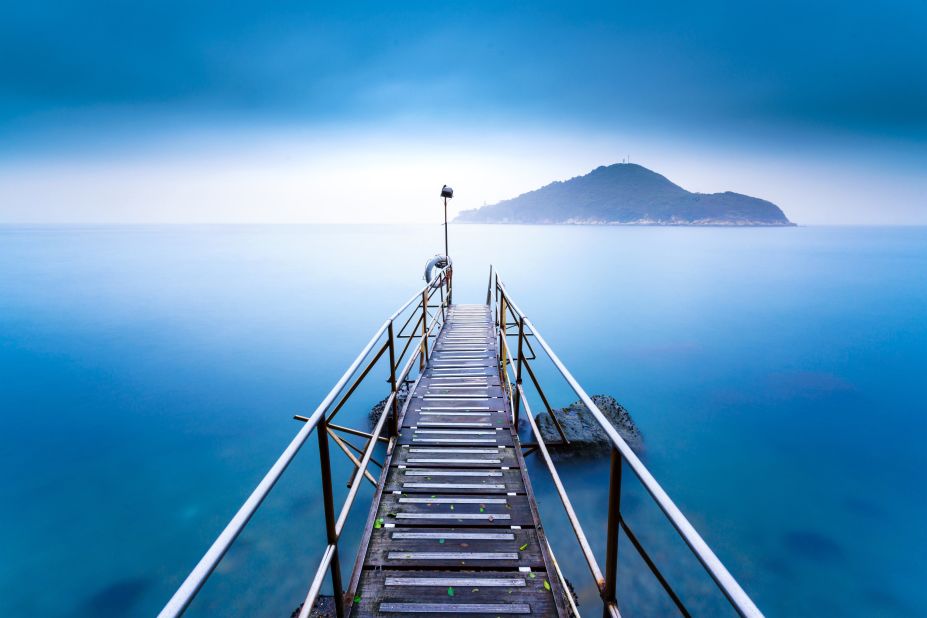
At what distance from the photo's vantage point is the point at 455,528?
10.1 feet

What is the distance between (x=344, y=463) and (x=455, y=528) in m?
8.19

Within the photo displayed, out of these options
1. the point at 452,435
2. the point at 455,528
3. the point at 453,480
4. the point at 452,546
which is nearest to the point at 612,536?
the point at 452,546

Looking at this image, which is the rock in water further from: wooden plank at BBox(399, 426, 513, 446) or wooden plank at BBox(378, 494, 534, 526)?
wooden plank at BBox(378, 494, 534, 526)

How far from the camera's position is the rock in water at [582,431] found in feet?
29.1

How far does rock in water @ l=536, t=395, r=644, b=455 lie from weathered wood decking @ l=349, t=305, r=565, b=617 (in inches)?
169

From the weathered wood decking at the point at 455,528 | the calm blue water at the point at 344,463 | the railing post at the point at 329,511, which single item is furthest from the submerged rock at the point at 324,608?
the calm blue water at the point at 344,463

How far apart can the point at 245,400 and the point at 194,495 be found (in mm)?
4394

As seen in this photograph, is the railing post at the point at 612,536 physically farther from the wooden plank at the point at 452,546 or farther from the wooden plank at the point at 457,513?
the wooden plank at the point at 457,513

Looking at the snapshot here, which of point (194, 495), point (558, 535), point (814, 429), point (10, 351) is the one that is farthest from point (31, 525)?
point (814, 429)

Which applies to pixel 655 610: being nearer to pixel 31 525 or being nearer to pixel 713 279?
pixel 31 525

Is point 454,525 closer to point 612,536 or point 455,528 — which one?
point 455,528

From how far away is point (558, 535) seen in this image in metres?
7.73

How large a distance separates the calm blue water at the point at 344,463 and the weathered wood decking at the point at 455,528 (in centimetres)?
426

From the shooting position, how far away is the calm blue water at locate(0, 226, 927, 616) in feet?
23.5
